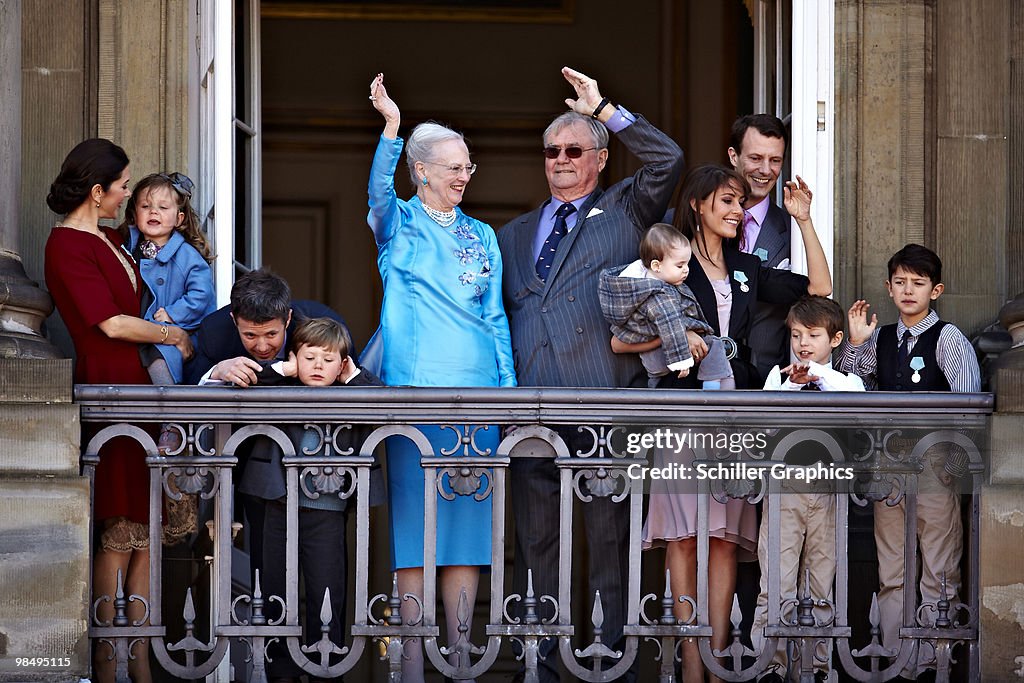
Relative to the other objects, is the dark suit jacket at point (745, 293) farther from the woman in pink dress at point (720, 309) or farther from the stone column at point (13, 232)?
the stone column at point (13, 232)

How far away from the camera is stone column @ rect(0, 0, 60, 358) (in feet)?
20.2

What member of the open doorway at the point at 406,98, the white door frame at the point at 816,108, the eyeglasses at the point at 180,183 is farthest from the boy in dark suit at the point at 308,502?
the open doorway at the point at 406,98

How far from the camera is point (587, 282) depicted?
6.44m

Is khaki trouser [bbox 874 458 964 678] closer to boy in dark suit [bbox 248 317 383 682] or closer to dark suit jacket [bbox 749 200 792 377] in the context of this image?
dark suit jacket [bbox 749 200 792 377]

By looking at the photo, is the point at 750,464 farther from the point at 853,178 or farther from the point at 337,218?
the point at 337,218

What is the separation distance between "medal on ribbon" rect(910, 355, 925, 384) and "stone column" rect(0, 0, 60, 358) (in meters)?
2.99

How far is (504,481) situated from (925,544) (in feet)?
4.92

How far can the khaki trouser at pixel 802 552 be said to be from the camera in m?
6.06

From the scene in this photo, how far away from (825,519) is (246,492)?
196cm

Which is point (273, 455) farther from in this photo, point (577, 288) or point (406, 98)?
point (406, 98)

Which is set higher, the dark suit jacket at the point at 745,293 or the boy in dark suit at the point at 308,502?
the dark suit jacket at the point at 745,293

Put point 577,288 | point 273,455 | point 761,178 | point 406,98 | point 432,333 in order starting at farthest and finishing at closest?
1. point 406,98
2. point 761,178
3. point 577,288
4. point 432,333
5. point 273,455

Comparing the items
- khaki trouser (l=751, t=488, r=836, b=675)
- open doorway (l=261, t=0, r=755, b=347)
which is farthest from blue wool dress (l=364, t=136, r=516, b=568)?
open doorway (l=261, t=0, r=755, b=347)

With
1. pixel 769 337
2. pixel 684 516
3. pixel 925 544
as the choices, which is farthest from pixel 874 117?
pixel 684 516
